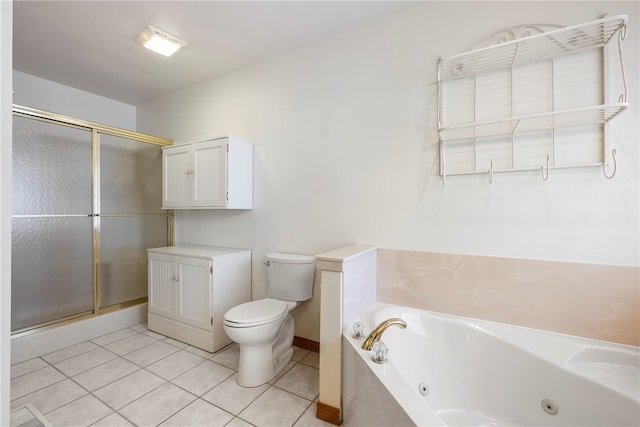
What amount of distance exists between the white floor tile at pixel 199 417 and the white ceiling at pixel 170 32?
246 centimetres

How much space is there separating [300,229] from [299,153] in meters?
0.63

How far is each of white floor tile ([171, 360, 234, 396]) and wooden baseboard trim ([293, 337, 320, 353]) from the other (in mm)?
564

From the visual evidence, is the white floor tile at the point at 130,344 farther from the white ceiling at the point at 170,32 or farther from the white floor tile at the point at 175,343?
the white ceiling at the point at 170,32

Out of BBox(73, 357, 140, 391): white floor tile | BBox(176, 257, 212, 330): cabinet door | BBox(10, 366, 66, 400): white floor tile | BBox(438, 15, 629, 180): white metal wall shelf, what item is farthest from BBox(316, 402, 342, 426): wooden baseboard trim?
BBox(10, 366, 66, 400): white floor tile

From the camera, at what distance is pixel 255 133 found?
2438mm

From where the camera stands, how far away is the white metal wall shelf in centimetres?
133

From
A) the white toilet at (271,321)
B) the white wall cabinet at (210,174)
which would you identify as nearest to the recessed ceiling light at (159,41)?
the white wall cabinet at (210,174)

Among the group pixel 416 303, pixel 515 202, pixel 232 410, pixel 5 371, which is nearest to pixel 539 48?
pixel 515 202

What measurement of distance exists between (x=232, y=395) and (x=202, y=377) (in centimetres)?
31

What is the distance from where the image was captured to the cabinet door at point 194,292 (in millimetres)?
2119

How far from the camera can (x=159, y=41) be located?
2045 millimetres

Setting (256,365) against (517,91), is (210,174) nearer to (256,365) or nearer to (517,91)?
(256,365)

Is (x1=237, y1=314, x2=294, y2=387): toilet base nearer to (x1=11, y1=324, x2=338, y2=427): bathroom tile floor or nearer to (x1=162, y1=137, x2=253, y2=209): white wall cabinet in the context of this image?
(x1=11, y1=324, x2=338, y2=427): bathroom tile floor

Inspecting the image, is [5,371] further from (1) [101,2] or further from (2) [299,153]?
(1) [101,2]
